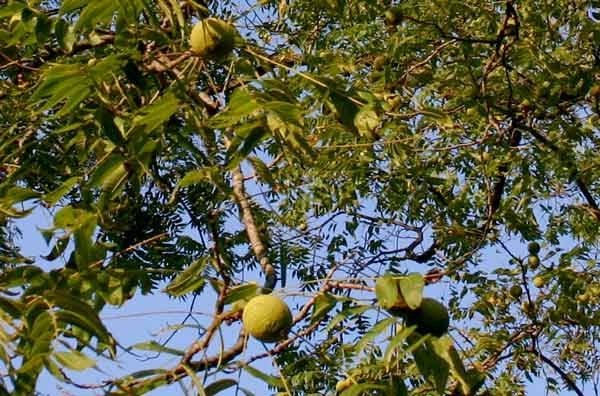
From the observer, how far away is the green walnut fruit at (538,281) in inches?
212

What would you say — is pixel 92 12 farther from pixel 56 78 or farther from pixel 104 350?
pixel 104 350

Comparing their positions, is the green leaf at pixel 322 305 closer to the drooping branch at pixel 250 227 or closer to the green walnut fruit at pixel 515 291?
the drooping branch at pixel 250 227

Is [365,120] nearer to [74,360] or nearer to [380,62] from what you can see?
[74,360]

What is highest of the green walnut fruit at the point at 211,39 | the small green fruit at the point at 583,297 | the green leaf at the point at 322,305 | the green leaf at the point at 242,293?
the small green fruit at the point at 583,297

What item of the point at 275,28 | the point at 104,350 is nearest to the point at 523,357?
the point at 275,28

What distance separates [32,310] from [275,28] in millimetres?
4181

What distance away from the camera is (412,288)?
1.76m

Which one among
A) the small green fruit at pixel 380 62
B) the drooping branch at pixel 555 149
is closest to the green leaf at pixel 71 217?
the small green fruit at pixel 380 62

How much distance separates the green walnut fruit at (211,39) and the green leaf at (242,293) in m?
0.44

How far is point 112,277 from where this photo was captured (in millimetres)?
2135

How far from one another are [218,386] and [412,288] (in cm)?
34

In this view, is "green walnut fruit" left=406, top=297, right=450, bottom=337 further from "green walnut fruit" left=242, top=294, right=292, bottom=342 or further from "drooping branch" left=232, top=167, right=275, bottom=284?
"drooping branch" left=232, top=167, right=275, bottom=284

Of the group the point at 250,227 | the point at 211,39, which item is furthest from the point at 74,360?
the point at 250,227

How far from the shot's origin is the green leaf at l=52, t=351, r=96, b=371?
1.62 meters
